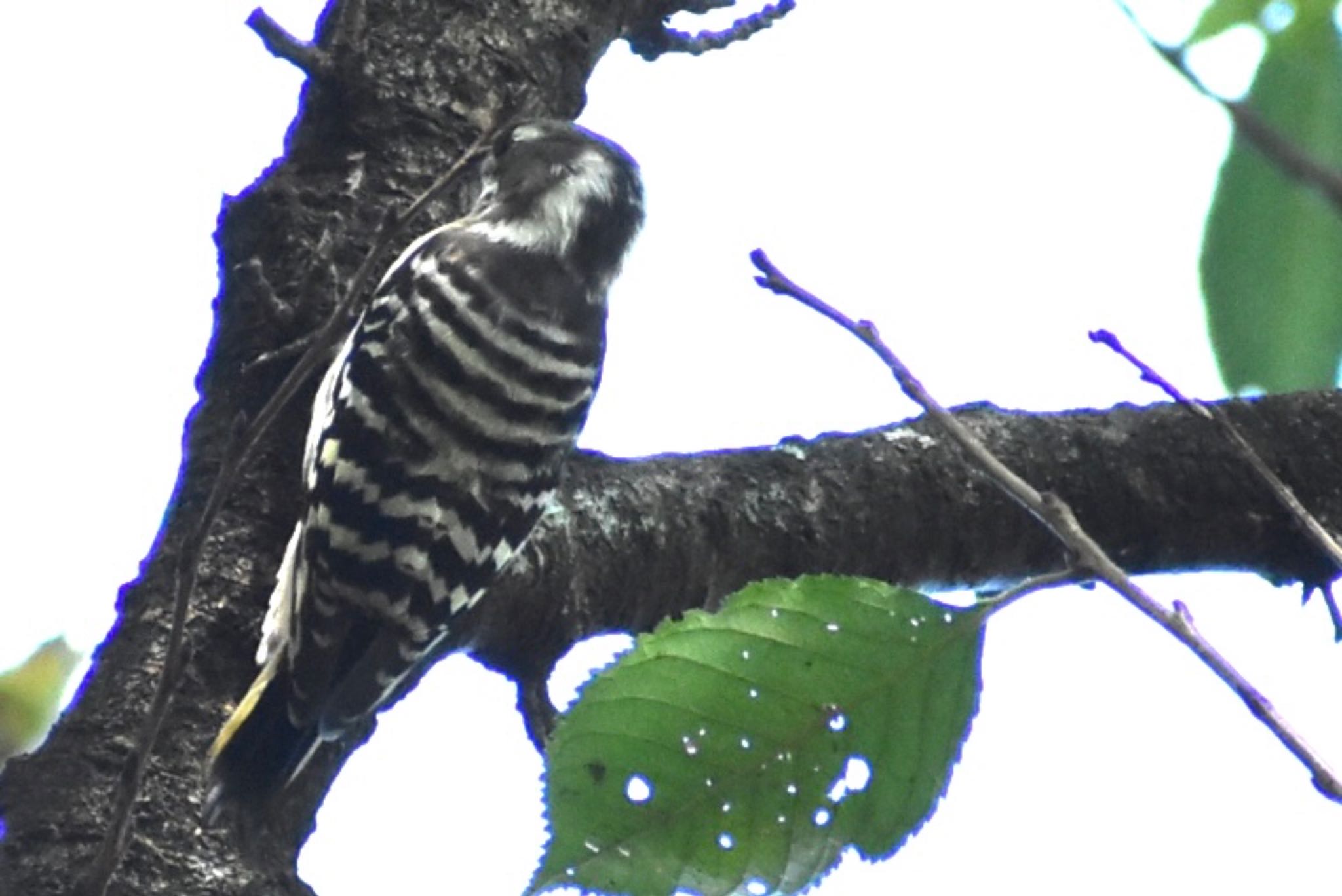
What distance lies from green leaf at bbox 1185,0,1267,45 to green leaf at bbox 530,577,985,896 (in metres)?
0.69

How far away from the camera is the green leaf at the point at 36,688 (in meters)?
2.10

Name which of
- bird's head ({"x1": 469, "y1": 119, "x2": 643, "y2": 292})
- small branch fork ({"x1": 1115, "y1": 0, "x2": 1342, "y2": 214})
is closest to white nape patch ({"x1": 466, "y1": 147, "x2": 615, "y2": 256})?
bird's head ({"x1": 469, "y1": 119, "x2": 643, "y2": 292})

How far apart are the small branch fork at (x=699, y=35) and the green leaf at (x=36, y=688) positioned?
7.65 feet

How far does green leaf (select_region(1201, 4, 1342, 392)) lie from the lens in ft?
2.50

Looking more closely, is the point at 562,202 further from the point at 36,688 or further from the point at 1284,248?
the point at 1284,248

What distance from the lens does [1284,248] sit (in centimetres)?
78

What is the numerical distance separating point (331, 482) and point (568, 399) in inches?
27.2

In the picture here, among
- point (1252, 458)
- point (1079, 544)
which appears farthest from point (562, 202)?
point (1079, 544)

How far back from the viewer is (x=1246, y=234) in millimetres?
787

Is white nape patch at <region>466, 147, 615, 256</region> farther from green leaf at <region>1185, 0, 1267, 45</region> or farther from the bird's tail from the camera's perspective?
green leaf at <region>1185, 0, 1267, 45</region>

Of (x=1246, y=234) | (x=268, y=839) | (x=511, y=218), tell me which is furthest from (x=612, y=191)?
(x=1246, y=234)

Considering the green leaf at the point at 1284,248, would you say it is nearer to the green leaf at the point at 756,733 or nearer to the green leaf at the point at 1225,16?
the green leaf at the point at 1225,16

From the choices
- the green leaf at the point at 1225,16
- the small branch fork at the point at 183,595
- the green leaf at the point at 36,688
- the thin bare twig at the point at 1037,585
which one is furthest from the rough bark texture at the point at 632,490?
the green leaf at the point at 1225,16

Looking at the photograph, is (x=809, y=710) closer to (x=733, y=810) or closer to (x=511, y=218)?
(x=733, y=810)
